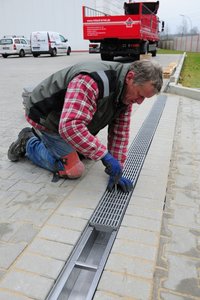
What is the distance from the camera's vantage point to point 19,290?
1.85 m

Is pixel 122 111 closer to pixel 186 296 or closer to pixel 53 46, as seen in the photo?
pixel 186 296

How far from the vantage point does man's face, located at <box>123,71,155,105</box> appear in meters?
2.42

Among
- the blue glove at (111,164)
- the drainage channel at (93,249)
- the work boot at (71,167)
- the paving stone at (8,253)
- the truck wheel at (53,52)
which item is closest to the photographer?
the drainage channel at (93,249)

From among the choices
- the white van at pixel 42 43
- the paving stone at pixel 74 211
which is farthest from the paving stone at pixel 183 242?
the white van at pixel 42 43

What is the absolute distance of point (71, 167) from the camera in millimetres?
3143

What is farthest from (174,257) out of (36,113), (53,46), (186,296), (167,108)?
(53,46)

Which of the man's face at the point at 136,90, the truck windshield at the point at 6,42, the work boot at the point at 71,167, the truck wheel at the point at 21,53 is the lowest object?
the truck wheel at the point at 21,53

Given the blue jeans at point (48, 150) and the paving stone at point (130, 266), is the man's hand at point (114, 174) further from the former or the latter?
the paving stone at point (130, 266)

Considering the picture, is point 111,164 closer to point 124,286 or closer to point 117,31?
point 124,286

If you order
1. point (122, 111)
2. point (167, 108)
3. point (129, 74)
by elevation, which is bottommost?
point (167, 108)

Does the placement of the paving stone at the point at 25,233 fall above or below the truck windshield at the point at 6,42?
below

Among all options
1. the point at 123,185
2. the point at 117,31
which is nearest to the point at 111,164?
the point at 123,185

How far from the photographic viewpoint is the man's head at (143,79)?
237cm

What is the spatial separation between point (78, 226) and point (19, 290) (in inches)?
27.5
